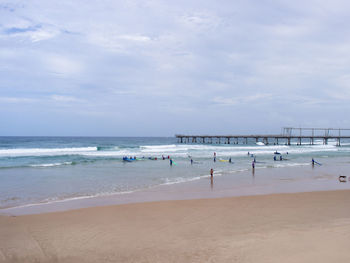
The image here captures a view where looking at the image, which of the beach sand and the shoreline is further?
the shoreline

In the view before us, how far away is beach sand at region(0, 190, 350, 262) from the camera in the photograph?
6242mm

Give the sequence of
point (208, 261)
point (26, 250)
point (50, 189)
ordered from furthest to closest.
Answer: point (50, 189)
point (26, 250)
point (208, 261)

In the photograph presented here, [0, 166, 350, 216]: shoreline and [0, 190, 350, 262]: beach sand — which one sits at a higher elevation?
[0, 190, 350, 262]: beach sand

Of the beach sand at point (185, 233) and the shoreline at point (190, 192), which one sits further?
the shoreline at point (190, 192)

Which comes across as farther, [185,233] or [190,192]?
[190,192]

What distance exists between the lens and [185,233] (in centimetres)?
769

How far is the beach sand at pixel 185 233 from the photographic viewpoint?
6242 mm

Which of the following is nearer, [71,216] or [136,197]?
[71,216]

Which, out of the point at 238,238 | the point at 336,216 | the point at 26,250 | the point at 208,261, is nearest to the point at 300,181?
the point at 336,216

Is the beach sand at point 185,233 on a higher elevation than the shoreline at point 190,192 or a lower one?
higher

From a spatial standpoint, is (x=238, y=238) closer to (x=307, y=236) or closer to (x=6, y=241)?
(x=307, y=236)

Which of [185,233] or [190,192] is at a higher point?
[185,233]

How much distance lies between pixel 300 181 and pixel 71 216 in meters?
13.5

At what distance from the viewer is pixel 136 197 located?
12.5 m
